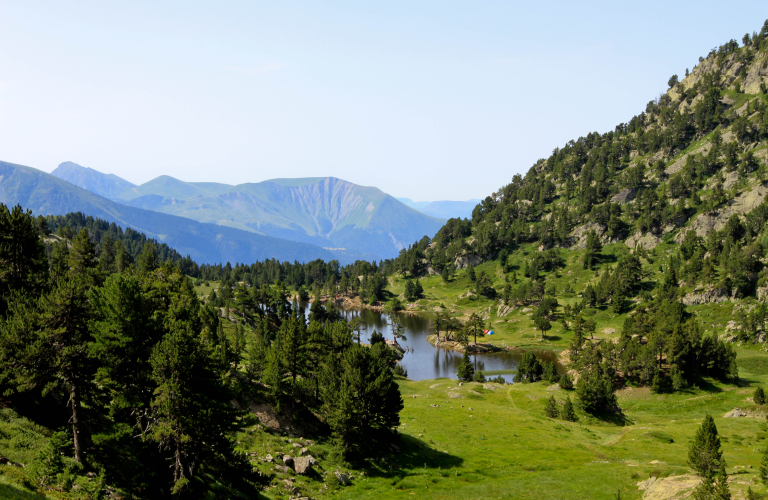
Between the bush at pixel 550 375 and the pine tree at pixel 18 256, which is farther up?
the pine tree at pixel 18 256

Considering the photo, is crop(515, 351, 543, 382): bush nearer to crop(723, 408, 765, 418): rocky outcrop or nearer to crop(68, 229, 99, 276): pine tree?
crop(723, 408, 765, 418): rocky outcrop

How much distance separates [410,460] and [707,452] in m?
36.7

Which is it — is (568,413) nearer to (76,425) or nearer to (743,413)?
(743,413)

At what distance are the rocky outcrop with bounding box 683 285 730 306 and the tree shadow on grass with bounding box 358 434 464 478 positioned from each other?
536 feet

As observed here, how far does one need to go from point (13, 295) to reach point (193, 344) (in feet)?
79.2

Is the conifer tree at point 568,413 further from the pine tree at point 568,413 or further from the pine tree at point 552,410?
the pine tree at point 552,410

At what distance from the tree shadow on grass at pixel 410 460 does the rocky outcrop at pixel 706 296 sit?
16350 cm

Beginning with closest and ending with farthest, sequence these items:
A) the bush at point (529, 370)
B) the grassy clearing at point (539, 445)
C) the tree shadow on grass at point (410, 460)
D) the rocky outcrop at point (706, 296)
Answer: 1. the grassy clearing at point (539, 445)
2. the tree shadow on grass at point (410, 460)
3. the bush at point (529, 370)
4. the rocky outcrop at point (706, 296)

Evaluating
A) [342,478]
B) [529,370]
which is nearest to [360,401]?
[342,478]

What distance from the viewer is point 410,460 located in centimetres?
6147

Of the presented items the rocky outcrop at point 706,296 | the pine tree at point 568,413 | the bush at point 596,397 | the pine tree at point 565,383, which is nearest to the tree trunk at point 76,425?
the pine tree at point 568,413

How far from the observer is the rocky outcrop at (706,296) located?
168625mm

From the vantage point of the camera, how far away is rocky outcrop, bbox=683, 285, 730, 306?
16862 cm

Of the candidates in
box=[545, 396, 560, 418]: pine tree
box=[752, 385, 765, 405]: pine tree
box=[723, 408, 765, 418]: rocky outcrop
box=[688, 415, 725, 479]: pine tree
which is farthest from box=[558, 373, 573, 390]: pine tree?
box=[688, 415, 725, 479]: pine tree
